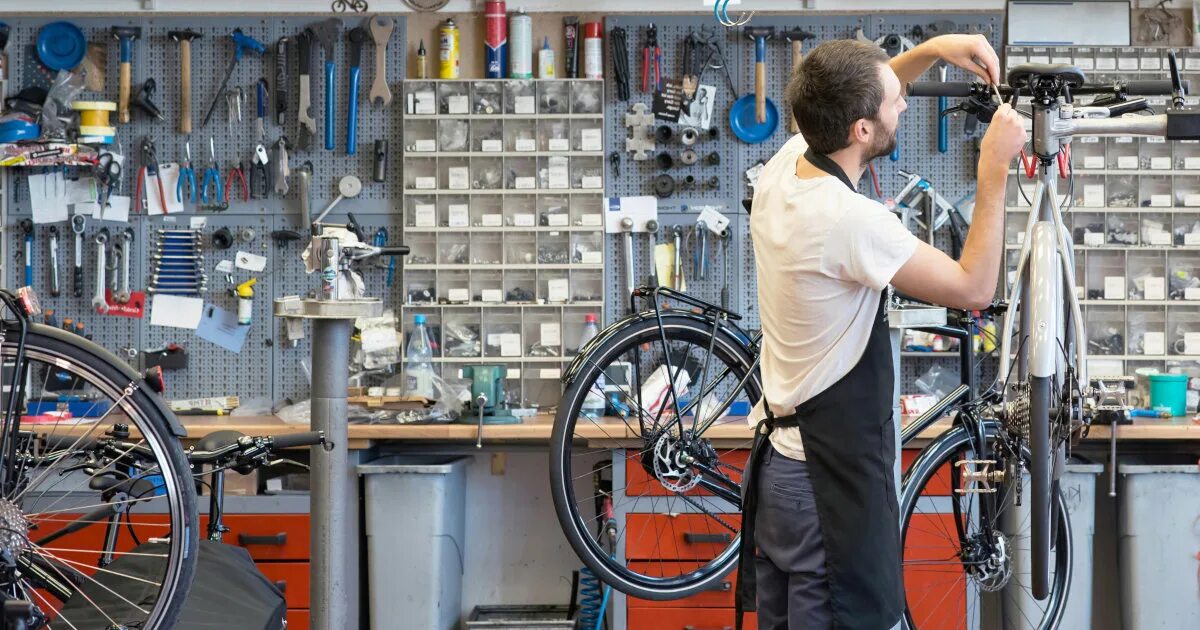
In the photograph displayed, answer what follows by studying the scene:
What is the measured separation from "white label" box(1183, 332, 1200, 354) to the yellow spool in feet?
13.4

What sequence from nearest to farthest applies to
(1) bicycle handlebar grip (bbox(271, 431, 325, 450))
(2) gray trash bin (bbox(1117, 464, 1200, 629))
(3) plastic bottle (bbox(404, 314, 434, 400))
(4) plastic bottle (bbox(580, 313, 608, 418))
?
(1) bicycle handlebar grip (bbox(271, 431, 325, 450)) → (2) gray trash bin (bbox(1117, 464, 1200, 629)) → (4) plastic bottle (bbox(580, 313, 608, 418)) → (3) plastic bottle (bbox(404, 314, 434, 400))

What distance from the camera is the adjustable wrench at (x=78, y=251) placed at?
4285 mm

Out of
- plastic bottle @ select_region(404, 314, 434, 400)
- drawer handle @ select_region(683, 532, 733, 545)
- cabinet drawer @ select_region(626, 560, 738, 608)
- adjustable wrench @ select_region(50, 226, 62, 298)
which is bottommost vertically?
cabinet drawer @ select_region(626, 560, 738, 608)

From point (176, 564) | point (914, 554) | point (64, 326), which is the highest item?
point (64, 326)

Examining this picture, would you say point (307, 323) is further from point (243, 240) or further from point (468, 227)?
point (468, 227)

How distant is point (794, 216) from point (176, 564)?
134cm

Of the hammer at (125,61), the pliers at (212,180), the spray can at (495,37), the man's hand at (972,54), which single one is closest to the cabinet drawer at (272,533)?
the pliers at (212,180)

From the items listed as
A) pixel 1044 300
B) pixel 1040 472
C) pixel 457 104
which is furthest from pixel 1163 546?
pixel 457 104

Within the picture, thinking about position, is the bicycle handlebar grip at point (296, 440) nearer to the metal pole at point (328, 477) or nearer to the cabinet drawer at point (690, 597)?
the metal pole at point (328, 477)

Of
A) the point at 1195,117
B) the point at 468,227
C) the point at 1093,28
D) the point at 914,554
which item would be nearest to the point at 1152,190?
the point at 1093,28

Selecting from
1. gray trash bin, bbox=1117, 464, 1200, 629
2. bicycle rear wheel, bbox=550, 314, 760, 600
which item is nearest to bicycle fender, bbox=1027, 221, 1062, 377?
bicycle rear wheel, bbox=550, 314, 760, 600

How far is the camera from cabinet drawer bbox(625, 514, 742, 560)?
3686mm

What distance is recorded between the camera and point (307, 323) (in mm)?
4445

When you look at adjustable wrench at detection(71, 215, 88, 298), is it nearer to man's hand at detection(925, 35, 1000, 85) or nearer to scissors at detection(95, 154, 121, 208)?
scissors at detection(95, 154, 121, 208)
